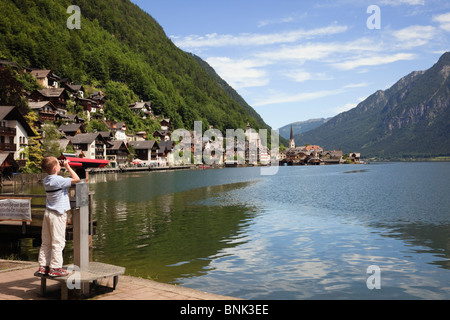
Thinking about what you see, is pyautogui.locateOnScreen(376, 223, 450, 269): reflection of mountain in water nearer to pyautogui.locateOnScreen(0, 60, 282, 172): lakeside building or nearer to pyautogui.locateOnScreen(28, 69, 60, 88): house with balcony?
pyautogui.locateOnScreen(0, 60, 282, 172): lakeside building

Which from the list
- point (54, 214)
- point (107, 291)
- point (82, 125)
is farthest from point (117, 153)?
point (54, 214)

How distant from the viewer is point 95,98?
175 meters

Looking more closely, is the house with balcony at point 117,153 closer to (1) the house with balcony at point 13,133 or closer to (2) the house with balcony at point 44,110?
(2) the house with balcony at point 44,110

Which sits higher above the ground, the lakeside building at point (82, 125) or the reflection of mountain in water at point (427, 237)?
the lakeside building at point (82, 125)

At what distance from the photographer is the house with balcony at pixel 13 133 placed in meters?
70.1

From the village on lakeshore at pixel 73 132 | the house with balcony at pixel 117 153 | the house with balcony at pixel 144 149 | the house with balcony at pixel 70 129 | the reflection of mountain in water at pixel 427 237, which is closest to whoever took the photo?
the reflection of mountain in water at pixel 427 237

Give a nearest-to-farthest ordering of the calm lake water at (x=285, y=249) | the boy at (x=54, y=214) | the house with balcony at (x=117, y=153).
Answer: the boy at (x=54, y=214), the calm lake water at (x=285, y=249), the house with balcony at (x=117, y=153)

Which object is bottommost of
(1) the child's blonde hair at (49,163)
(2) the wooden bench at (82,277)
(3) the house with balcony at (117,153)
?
(2) the wooden bench at (82,277)

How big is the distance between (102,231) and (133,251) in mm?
7132

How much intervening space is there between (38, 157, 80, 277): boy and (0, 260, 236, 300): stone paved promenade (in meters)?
0.79

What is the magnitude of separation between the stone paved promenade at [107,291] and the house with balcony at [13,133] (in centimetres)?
6501

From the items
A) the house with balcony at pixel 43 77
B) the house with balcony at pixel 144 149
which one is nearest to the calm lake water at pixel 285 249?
the house with balcony at pixel 43 77
